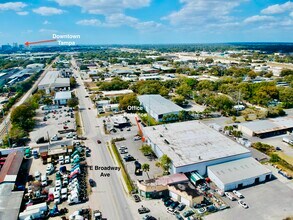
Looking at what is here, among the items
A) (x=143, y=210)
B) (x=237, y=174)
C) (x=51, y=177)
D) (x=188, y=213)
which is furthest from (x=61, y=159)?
(x=237, y=174)

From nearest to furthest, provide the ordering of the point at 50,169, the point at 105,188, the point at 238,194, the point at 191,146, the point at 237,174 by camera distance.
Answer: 1. the point at 238,194
2. the point at 105,188
3. the point at 237,174
4. the point at 50,169
5. the point at 191,146

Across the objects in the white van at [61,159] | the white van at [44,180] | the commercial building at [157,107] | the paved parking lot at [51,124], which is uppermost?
the commercial building at [157,107]

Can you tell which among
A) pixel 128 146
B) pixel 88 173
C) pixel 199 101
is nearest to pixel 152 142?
pixel 128 146

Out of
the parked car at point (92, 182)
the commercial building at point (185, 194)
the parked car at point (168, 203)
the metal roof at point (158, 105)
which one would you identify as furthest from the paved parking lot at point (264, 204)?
the metal roof at point (158, 105)

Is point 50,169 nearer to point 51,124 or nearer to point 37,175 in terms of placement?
point 37,175

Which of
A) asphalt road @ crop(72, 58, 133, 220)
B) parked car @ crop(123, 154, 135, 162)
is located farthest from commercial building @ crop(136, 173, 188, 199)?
parked car @ crop(123, 154, 135, 162)

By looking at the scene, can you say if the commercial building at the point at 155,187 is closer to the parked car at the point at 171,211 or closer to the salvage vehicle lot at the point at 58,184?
the parked car at the point at 171,211

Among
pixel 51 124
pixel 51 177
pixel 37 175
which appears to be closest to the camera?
pixel 37 175
